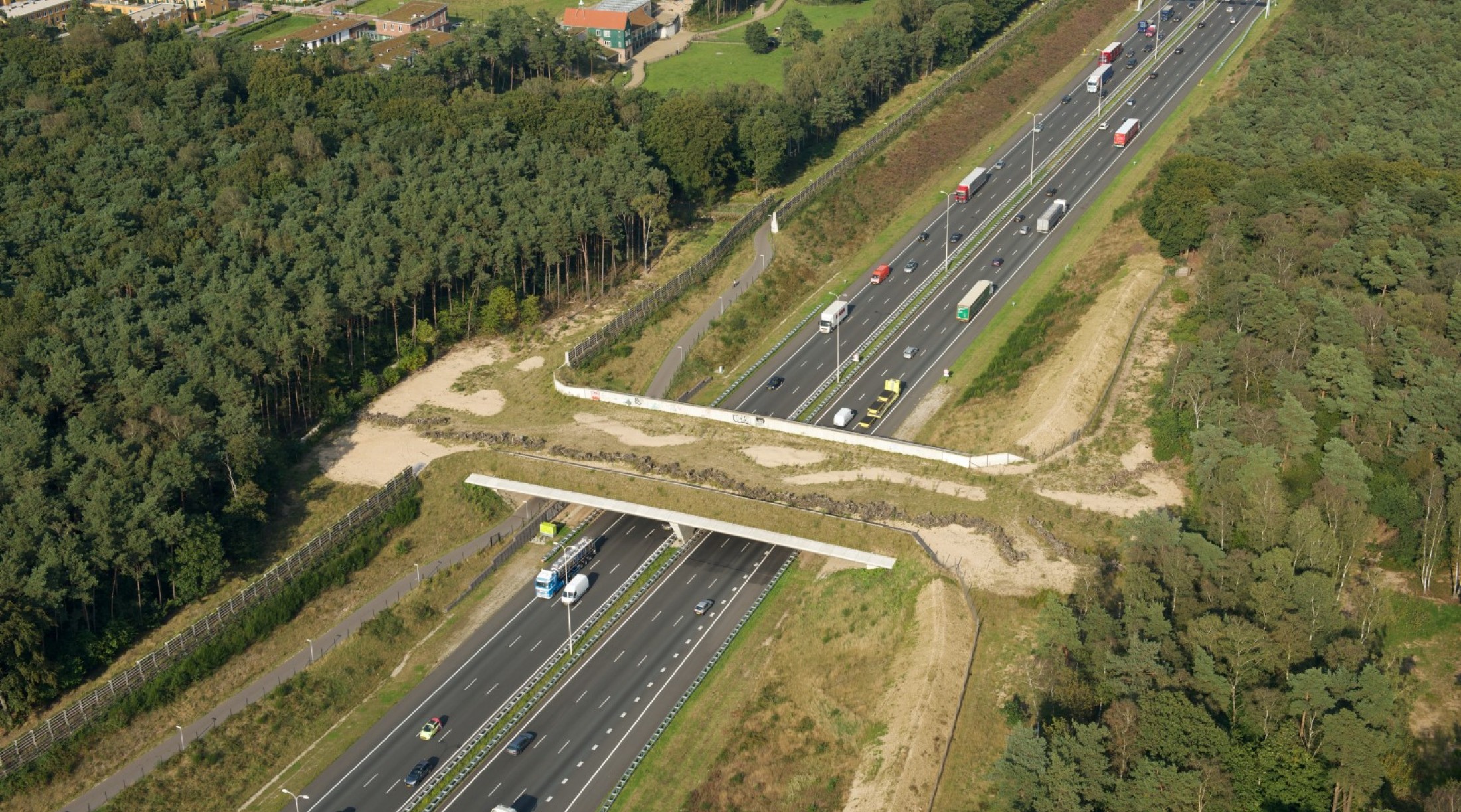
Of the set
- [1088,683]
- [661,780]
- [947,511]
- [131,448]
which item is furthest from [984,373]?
[131,448]

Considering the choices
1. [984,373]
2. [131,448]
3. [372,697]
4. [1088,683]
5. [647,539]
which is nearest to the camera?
[1088,683]

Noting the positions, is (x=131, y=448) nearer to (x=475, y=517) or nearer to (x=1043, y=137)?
(x=475, y=517)

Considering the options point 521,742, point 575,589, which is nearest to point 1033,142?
point 575,589

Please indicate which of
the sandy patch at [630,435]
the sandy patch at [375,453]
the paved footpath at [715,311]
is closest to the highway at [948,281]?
the paved footpath at [715,311]

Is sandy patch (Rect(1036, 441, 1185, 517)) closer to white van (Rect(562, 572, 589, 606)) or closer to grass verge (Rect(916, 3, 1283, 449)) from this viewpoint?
grass verge (Rect(916, 3, 1283, 449))

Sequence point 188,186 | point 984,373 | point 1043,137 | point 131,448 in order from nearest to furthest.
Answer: point 131,448 < point 984,373 < point 188,186 < point 1043,137

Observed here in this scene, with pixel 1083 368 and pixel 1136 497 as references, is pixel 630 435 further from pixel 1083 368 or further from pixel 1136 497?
pixel 1136 497
